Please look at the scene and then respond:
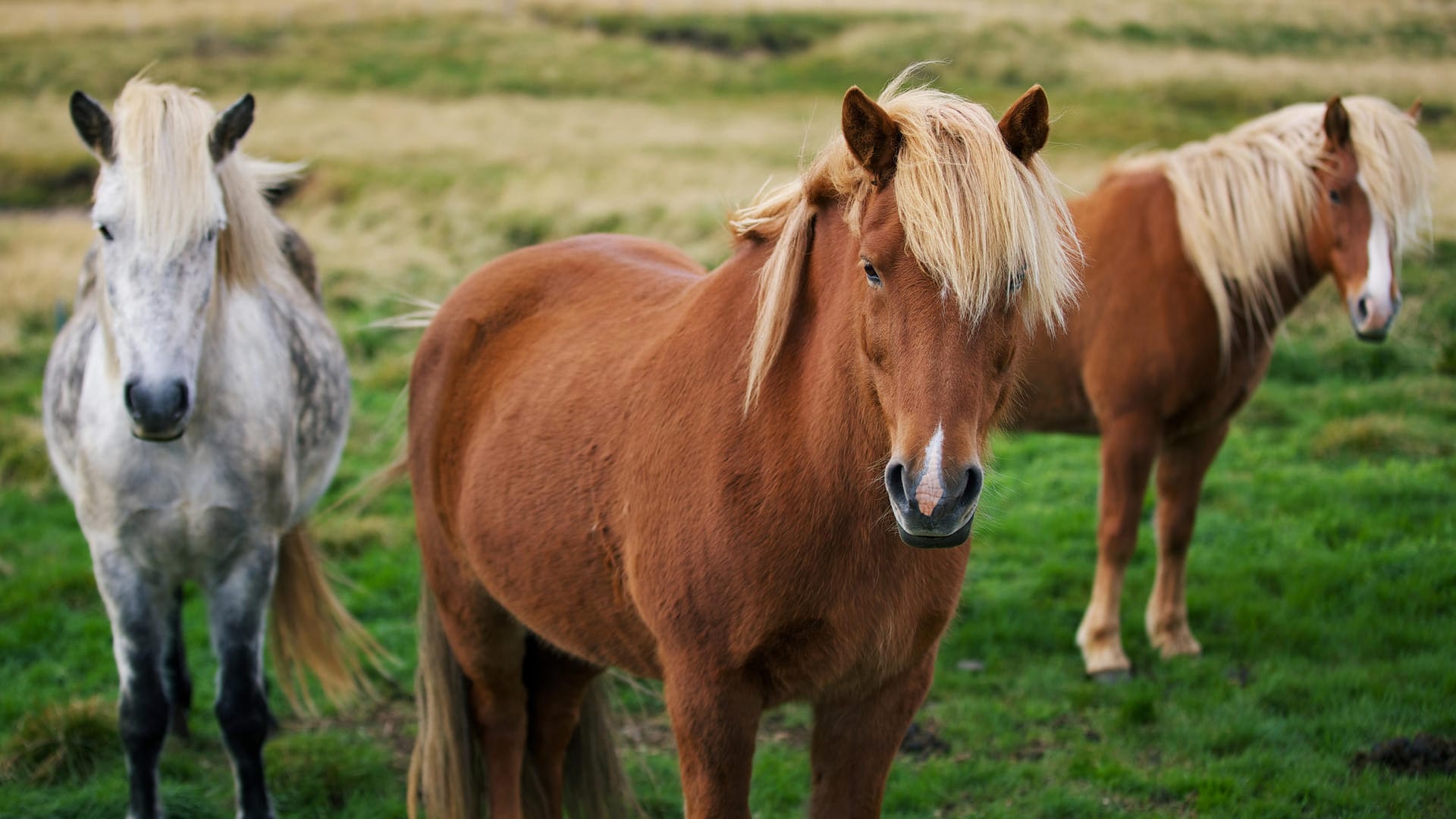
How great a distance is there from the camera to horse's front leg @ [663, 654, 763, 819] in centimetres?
235

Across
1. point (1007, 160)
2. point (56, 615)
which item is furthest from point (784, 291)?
point (56, 615)

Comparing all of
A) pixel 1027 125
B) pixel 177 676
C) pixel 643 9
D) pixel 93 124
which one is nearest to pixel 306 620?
pixel 177 676

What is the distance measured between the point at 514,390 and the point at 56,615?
4001 millimetres

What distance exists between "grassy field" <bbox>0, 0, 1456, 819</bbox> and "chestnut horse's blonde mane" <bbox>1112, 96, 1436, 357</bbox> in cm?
109

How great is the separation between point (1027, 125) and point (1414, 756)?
3117 millimetres

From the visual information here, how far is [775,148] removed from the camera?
20266 millimetres

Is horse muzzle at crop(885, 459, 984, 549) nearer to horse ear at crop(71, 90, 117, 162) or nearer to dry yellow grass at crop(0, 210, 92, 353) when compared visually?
horse ear at crop(71, 90, 117, 162)

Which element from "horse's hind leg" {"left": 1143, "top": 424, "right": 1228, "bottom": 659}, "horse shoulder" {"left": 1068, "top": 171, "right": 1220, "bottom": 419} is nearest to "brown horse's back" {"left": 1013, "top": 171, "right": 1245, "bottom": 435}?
"horse shoulder" {"left": 1068, "top": 171, "right": 1220, "bottom": 419}

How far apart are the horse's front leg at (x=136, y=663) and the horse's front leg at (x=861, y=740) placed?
2430 millimetres

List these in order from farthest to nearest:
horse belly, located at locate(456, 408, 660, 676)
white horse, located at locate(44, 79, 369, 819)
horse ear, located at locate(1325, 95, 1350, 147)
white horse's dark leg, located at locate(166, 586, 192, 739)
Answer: horse ear, located at locate(1325, 95, 1350, 147)
white horse's dark leg, located at locate(166, 586, 192, 739)
white horse, located at locate(44, 79, 369, 819)
horse belly, located at locate(456, 408, 660, 676)

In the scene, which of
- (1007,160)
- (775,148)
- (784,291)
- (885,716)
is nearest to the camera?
(1007,160)

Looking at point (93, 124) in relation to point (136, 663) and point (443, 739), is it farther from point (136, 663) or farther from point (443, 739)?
point (443, 739)

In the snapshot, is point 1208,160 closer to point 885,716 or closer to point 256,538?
point 885,716

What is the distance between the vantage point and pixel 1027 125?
211cm
